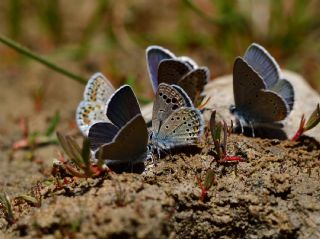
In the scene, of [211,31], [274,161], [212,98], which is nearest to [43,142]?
[212,98]

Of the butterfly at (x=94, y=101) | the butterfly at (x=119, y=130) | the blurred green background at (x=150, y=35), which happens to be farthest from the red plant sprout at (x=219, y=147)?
the blurred green background at (x=150, y=35)

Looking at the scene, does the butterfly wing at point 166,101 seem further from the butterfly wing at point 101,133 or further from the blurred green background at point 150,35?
the blurred green background at point 150,35

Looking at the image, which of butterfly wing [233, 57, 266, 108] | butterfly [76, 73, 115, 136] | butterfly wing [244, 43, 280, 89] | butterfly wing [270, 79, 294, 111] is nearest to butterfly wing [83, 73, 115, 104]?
butterfly [76, 73, 115, 136]

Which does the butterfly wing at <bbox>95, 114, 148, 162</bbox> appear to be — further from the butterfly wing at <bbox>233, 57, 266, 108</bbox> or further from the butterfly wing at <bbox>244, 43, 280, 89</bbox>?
the butterfly wing at <bbox>244, 43, 280, 89</bbox>

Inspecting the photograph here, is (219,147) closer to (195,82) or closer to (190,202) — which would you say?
(190,202)

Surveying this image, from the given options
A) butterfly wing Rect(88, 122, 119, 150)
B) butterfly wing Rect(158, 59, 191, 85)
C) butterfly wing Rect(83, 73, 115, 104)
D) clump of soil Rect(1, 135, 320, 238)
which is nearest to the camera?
clump of soil Rect(1, 135, 320, 238)

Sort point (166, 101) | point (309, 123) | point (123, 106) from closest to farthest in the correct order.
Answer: point (123, 106)
point (166, 101)
point (309, 123)

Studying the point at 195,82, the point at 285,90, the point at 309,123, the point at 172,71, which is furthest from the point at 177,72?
the point at 309,123
